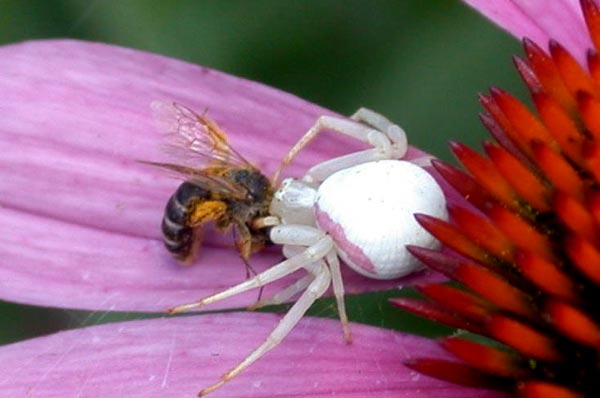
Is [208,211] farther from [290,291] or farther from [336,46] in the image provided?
[336,46]

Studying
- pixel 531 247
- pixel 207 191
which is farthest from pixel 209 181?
pixel 531 247

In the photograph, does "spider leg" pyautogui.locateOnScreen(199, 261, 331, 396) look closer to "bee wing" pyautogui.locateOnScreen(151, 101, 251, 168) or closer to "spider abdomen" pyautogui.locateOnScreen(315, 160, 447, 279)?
"spider abdomen" pyautogui.locateOnScreen(315, 160, 447, 279)

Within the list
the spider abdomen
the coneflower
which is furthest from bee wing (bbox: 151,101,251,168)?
the coneflower

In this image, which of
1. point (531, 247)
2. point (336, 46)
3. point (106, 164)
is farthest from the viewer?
point (336, 46)

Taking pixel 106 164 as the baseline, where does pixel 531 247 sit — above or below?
above

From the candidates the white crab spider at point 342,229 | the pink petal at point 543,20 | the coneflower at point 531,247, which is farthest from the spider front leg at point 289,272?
the pink petal at point 543,20

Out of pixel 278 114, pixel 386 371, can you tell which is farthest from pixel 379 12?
pixel 386 371

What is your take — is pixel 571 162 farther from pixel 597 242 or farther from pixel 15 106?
pixel 15 106
